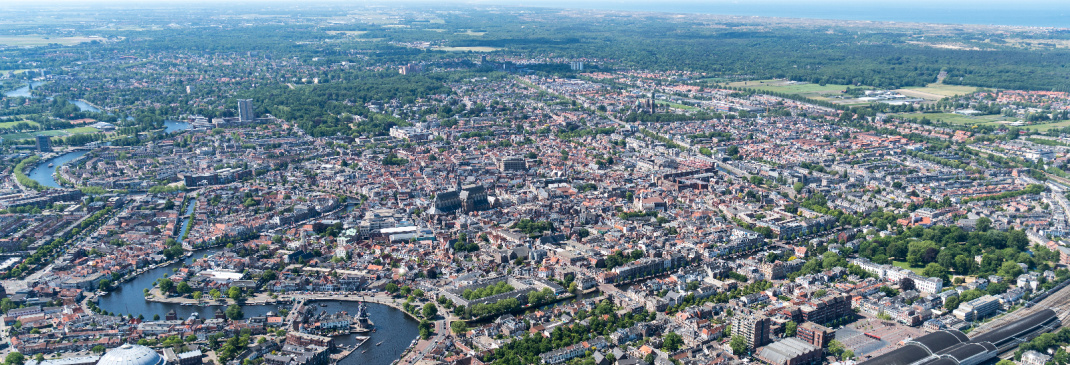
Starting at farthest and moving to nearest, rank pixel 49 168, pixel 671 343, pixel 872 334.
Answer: pixel 49 168
pixel 872 334
pixel 671 343

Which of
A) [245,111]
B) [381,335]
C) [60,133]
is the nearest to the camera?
[381,335]

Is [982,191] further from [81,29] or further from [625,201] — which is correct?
[81,29]

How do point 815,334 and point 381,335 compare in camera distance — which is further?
point 381,335

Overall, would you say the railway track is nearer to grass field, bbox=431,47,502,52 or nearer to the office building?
the office building

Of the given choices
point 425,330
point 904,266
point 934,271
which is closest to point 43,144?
point 425,330

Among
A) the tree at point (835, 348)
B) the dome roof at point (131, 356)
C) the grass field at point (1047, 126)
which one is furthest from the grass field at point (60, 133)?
the grass field at point (1047, 126)

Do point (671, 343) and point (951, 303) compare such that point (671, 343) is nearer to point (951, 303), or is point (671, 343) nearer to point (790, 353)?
point (790, 353)

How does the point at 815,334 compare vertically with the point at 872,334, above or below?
above

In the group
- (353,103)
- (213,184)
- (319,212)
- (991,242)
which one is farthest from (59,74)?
(991,242)
